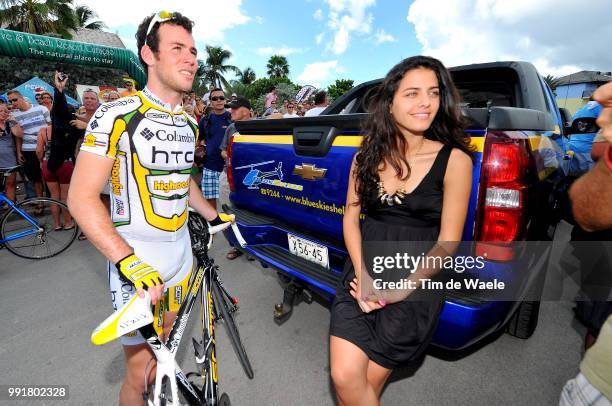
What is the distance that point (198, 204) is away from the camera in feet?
6.23

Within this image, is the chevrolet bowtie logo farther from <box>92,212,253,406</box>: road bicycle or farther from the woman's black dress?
<box>92,212,253,406</box>: road bicycle

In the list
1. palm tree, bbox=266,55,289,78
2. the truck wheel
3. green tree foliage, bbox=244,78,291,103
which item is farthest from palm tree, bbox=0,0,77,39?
palm tree, bbox=266,55,289,78

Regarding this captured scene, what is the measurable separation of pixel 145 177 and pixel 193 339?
0.91m

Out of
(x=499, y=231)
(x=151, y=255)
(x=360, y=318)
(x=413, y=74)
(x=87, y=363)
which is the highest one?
(x=413, y=74)

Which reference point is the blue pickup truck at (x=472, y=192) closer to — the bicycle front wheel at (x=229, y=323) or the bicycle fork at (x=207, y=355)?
the bicycle front wheel at (x=229, y=323)

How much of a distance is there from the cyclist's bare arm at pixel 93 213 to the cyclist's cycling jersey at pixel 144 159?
0.08 m

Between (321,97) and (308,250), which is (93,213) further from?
(321,97)

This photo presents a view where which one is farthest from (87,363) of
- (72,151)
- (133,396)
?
(72,151)

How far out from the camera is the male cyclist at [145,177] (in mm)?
1185

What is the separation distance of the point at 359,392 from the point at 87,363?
2247 mm

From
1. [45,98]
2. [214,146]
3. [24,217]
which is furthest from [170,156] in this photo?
[45,98]

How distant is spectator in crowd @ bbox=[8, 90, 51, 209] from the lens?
613 cm

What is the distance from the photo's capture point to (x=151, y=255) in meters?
1.51

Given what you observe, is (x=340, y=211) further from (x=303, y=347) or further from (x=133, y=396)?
(x=133, y=396)
